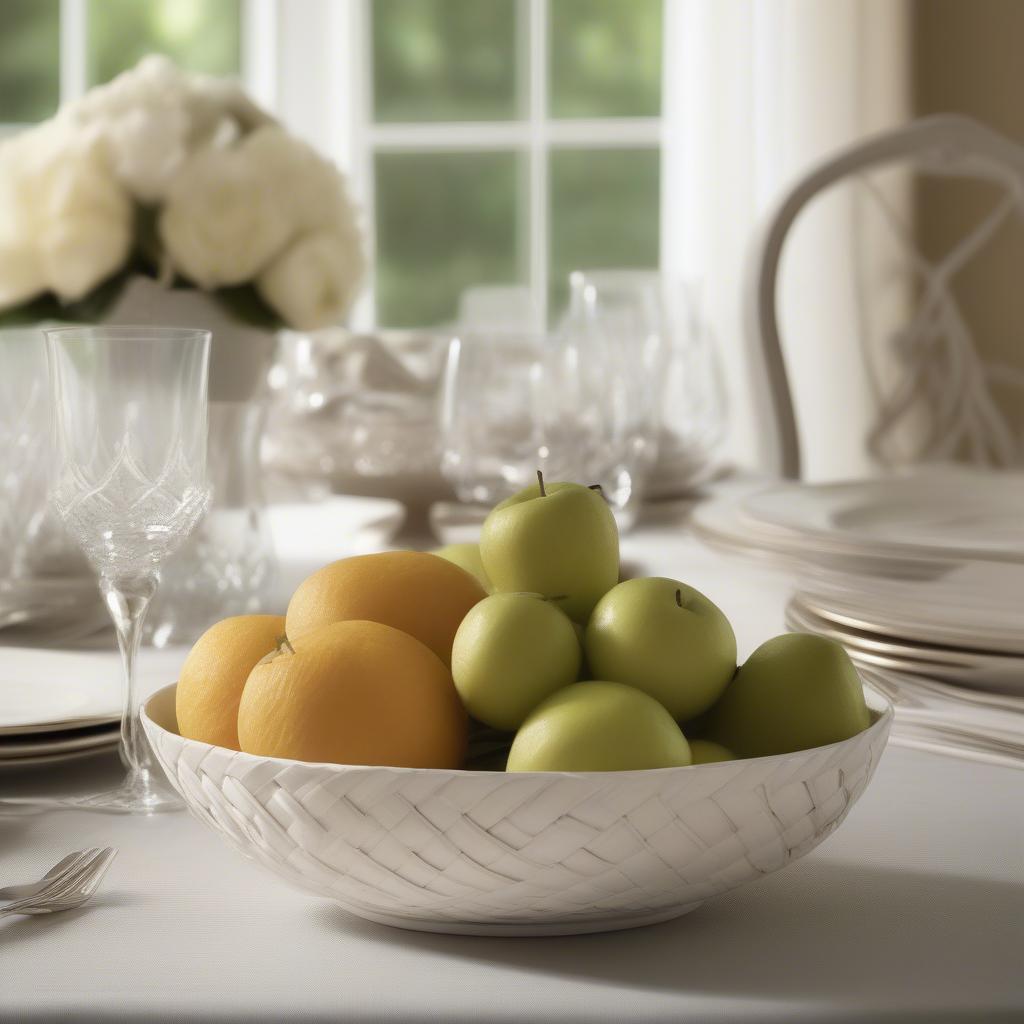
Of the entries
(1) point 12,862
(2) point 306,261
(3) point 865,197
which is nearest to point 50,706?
(1) point 12,862

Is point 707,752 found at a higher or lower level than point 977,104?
lower

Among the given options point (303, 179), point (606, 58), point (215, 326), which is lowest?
point (215, 326)

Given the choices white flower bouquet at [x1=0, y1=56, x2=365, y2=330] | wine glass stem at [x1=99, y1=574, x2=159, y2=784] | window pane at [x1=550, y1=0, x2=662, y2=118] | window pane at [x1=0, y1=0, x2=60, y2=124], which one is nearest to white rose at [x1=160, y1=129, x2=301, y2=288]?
white flower bouquet at [x1=0, y1=56, x2=365, y2=330]

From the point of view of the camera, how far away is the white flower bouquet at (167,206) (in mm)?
946

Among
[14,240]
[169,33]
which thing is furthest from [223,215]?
[169,33]

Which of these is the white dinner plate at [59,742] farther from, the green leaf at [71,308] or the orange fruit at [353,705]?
the green leaf at [71,308]

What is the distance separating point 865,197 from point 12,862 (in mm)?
2634

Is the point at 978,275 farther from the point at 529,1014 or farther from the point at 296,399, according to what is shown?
the point at 529,1014

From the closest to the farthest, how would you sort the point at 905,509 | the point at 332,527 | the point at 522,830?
the point at 522,830 → the point at 905,509 → the point at 332,527

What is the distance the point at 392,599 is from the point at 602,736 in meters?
0.13

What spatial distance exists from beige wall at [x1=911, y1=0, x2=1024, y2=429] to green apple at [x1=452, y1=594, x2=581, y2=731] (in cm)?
268

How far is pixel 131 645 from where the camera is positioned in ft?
2.18

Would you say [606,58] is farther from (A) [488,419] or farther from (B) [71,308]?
(B) [71,308]

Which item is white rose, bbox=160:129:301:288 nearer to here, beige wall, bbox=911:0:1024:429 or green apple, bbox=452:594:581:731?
green apple, bbox=452:594:581:731
